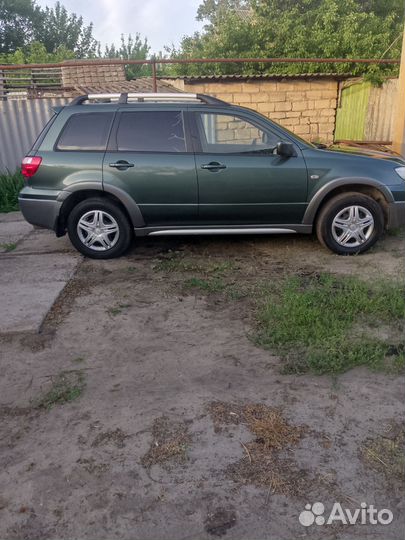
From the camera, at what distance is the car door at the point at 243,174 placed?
5.18 meters

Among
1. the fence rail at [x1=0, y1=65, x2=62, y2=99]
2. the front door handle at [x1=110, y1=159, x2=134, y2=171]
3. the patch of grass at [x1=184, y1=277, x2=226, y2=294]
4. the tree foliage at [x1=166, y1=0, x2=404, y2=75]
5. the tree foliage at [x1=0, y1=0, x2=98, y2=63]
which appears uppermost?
the tree foliage at [x1=0, y1=0, x2=98, y2=63]

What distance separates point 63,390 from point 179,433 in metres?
0.92

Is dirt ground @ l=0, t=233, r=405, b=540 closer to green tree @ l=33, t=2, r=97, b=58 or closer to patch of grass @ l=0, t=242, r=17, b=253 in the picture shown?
patch of grass @ l=0, t=242, r=17, b=253

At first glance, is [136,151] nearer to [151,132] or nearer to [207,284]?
[151,132]

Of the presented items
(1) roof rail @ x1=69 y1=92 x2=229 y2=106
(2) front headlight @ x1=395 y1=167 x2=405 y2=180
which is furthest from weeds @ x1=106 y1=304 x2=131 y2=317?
(2) front headlight @ x1=395 y1=167 x2=405 y2=180

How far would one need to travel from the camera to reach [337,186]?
5.20 m

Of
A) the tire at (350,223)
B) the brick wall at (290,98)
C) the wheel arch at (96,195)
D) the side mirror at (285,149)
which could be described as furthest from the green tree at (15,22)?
the tire at (350,223)

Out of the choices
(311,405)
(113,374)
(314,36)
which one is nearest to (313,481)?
(311,405)

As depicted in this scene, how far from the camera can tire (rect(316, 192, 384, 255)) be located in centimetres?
527

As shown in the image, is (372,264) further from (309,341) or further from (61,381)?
(61,381)

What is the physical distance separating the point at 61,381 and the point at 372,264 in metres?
3.62

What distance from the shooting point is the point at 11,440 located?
2.66 m

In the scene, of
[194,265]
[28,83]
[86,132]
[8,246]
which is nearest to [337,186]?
[194,265]

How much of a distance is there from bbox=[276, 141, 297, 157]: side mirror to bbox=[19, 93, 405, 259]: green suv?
0.6 inches
